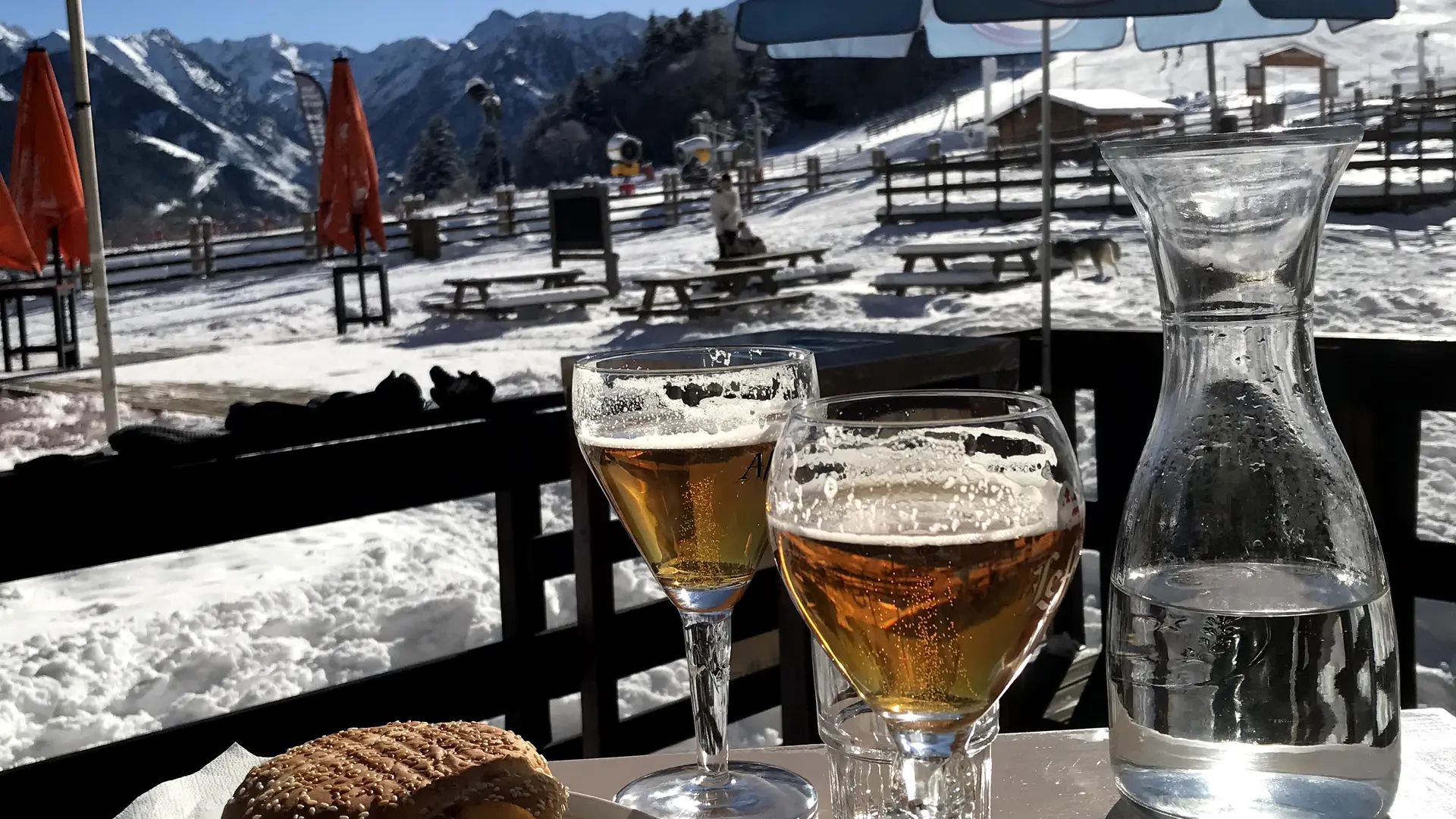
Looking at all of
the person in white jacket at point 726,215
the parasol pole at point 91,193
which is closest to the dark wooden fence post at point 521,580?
the parasol pole at point 91,193

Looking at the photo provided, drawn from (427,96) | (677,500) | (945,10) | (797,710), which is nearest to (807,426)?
(677,500)

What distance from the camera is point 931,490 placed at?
488mm

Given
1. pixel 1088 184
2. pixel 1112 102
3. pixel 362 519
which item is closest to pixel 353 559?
pixel 362 519

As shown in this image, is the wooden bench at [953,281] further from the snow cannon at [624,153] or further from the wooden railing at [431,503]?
the snow cannon at [624,153]

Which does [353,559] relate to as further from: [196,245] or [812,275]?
[196,245]

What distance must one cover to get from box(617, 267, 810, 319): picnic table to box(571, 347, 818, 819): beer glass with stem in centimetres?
1026

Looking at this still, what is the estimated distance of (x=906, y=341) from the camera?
6.81ft

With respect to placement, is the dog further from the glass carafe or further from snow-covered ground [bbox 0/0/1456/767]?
the glass carafe

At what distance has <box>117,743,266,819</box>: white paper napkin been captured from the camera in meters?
0.60

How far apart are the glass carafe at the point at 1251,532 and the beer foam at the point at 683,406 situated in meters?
0.18

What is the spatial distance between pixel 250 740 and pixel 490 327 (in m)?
10.4

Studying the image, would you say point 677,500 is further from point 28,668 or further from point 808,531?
point 28,668

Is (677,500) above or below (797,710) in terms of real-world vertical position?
above

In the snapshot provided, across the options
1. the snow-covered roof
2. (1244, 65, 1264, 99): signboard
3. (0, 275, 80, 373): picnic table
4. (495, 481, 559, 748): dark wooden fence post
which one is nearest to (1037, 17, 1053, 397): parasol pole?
(495, 481, 559, 748): dark wooden fence post
